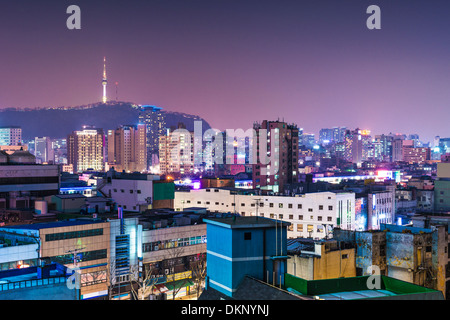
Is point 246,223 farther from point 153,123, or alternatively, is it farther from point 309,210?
point 153,123

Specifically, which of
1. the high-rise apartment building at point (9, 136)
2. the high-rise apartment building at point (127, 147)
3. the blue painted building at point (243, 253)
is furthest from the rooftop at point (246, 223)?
the high-rise apartment building at point (9, 136)

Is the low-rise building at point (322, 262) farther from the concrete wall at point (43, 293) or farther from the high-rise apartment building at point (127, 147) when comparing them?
the high-rise apartment building at point (127, 147)

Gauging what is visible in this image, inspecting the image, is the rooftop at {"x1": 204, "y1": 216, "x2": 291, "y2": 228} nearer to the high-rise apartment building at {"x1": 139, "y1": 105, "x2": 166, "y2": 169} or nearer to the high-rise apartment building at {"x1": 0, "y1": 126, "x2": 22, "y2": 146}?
the high-rise apartment building at {"x1": 0, "y1": 126, "x2": 22, "y2": 146}

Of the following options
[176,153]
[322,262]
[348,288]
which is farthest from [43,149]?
[348,288]

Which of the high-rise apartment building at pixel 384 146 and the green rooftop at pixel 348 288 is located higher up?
the high-rise apartment building at pixel 384 146
